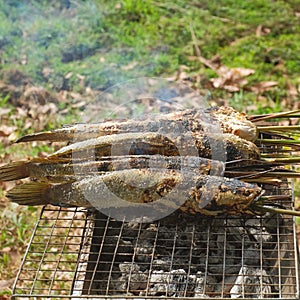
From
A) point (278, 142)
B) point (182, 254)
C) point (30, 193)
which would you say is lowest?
point (182, 254)

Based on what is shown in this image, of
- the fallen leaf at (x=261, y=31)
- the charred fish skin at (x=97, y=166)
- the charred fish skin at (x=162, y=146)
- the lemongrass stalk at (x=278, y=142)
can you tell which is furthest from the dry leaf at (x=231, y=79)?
the charred fish skin at (x=97, y=166)

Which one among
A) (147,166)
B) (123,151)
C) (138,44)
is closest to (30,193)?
(123,151)

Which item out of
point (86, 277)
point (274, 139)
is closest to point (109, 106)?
point (274, 139)

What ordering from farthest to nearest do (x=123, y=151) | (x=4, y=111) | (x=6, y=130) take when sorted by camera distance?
(x=4, y=111) → (x=6, y=130) → (x=123, y=151)

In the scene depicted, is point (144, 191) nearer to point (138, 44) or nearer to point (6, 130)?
point (6, 130)

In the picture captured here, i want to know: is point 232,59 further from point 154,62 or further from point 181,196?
point 181,196

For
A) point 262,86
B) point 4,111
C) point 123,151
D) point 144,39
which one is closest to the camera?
point 123,151

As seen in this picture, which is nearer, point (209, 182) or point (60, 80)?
point (209, 182)
